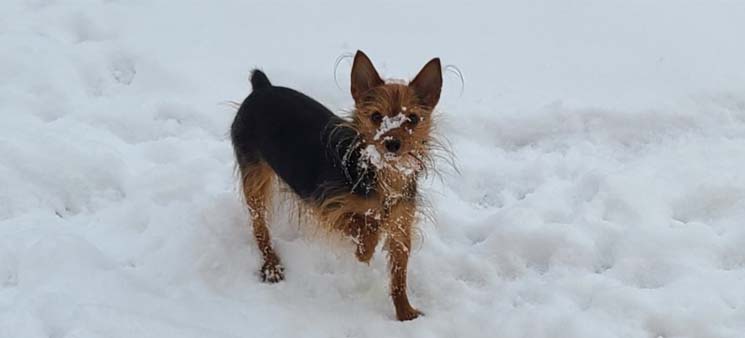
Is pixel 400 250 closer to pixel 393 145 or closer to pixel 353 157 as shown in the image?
pixel 353 157

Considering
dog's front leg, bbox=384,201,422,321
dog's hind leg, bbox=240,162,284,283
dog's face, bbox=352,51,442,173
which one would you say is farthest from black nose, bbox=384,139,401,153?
dog's hind leg, bbox=240,162,284,283

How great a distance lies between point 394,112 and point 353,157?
359 millimetres

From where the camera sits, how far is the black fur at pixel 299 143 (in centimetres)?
340

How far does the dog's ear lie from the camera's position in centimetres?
319

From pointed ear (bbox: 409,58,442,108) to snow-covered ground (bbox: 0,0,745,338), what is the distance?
1037mm

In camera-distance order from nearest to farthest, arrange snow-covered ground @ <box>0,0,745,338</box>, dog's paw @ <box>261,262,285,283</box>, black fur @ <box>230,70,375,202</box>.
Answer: black fur @ <box>230,70,375,202</box> → snow-covered ground @ <box>0,0,745,338</box> → dog's paw @ <box>261,262,285,283</box>

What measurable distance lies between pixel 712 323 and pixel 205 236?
2.48 metres

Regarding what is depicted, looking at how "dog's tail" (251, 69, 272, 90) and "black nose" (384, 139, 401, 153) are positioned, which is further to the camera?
"dog's tail" (251, 69, 272, 90)

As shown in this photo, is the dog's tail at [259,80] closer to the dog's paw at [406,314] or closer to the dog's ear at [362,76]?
the dog's ear at [362,76]

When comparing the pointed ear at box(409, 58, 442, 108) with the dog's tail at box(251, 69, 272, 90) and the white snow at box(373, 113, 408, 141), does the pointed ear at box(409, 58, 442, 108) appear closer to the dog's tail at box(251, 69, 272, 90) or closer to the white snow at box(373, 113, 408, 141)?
the white snow at box(373, 113, 408, 141)

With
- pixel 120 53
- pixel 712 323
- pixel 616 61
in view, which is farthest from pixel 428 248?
pixel 120 53

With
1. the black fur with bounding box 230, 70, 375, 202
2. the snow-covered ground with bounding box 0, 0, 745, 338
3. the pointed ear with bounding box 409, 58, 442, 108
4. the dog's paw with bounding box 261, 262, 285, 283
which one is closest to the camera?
the pointed ear with bounding box 409, 58, 442, 108

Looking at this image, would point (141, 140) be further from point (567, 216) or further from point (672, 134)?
point (672, 134)

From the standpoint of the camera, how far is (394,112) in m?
3.13
